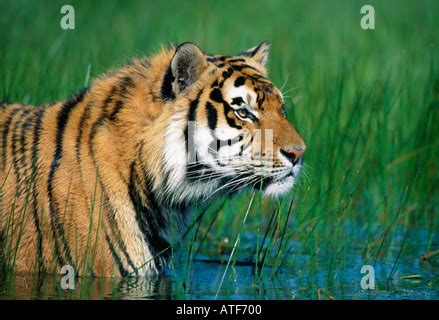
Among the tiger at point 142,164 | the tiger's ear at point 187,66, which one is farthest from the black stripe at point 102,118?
the tiger's ear at point 187,66

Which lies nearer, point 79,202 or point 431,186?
point 79,202

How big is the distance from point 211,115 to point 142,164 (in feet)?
1.58

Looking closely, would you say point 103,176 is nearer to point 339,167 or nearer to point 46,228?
point 46,228

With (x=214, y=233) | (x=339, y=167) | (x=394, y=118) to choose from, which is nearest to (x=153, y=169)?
(x=214, y=233)

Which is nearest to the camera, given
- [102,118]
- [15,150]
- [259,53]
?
[102,118]

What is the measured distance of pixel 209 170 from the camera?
5125mm

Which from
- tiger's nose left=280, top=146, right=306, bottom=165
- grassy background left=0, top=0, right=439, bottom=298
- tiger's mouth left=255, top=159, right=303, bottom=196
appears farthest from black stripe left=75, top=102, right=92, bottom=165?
tiger's nose left=280, top=146, right=306, bottom=165

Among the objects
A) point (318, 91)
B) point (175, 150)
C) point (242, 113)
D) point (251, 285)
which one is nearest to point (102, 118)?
point (175, 150)

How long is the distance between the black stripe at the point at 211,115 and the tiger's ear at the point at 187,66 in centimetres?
17

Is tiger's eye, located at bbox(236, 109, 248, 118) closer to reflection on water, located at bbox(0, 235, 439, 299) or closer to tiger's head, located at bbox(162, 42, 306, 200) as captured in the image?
tiger's head, located at bbox(162, 42, 306, 200)

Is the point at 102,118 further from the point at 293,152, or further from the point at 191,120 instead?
the point at 293,152

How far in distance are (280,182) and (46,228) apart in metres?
1.35

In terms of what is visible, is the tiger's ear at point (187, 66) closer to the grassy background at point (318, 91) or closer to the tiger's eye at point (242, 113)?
the tiger's eye at point (242, 113)

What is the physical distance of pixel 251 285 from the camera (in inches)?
210
